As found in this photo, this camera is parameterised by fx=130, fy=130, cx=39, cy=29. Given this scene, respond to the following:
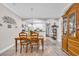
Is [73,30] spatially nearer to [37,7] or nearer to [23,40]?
[37,7]

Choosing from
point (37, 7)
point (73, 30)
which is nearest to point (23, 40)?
point (37, 7)

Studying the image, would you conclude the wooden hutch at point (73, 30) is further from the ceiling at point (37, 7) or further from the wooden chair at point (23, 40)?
the wooden chair at point (23, 40)

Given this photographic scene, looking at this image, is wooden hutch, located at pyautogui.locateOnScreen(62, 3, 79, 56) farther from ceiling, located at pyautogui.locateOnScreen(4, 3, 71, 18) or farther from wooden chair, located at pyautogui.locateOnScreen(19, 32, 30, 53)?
wooden chair, located at pyautogui.locateOnScreen(19, 32, 30, 53)

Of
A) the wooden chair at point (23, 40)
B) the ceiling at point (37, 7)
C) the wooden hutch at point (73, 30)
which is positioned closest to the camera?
the wooden hutch at point (73, 30)

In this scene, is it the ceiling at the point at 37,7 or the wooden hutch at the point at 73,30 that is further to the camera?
the ceiling at the point at 37,7

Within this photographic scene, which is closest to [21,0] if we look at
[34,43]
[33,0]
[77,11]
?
[33,0]

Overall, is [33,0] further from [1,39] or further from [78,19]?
[1,39]

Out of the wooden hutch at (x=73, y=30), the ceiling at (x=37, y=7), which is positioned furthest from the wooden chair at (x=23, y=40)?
the wooden hutch at (x=73, y=30)

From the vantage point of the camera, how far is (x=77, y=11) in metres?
4.60

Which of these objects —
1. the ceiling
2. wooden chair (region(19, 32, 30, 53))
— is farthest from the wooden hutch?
wooden chair (region(19, 32, 30, 53))

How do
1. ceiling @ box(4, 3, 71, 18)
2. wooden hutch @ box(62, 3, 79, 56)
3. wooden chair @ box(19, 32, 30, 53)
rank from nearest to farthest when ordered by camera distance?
wooden hutch @ box(62, 3, 79, 56) → ceiling @ box(4, 3, 71, 18) → wooden chair @ box(19, 32, 30, 53)

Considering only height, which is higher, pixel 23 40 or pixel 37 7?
pixel 37 7

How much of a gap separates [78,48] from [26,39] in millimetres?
3168

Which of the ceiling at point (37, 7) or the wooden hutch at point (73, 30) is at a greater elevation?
the ceiling at point (37, 7)
